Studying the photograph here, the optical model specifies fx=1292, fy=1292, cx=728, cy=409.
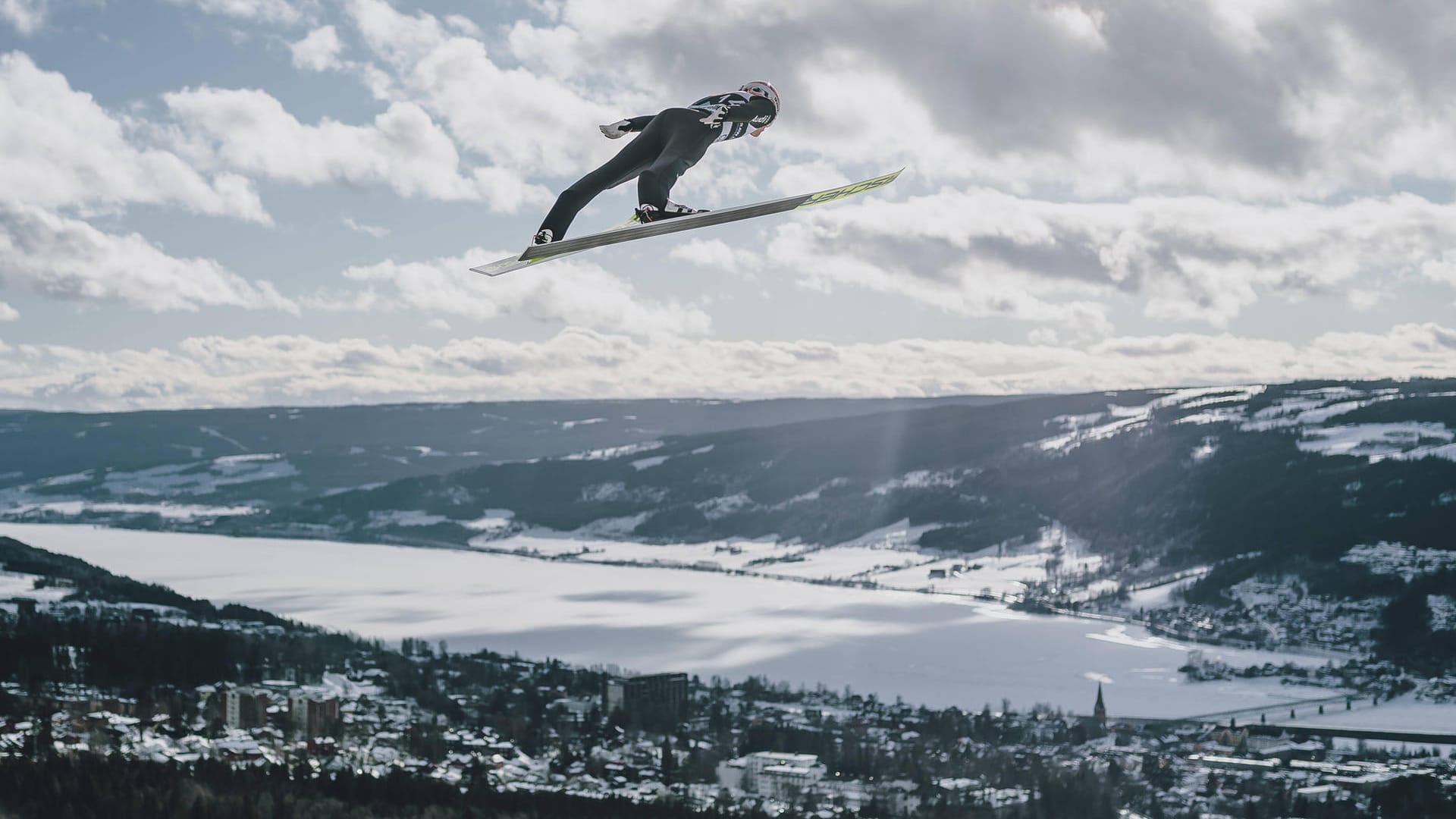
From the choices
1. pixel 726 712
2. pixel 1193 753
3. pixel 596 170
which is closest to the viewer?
pixel 596 170

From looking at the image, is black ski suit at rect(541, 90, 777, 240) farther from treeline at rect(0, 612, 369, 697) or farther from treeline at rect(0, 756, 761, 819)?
treeline at rect(0, 612, 369, 697)

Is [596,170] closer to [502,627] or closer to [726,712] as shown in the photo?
[726,712]

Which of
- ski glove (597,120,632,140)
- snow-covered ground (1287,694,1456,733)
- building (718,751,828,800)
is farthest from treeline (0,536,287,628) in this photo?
ski glove (597,120,632,140)

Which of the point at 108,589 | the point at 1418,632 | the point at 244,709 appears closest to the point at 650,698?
the point at 244,709

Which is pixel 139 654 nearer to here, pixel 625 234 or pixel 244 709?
pixel 244 709

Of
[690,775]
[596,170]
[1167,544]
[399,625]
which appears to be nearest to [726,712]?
[690,775]

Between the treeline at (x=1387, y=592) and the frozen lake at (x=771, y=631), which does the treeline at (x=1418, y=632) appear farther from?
the frozen lake at (x=771, y=631)
